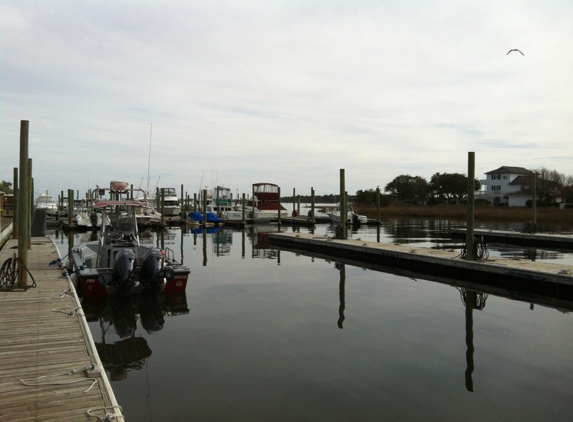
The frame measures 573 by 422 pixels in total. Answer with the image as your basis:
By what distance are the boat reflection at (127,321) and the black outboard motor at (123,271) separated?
0.56 meters

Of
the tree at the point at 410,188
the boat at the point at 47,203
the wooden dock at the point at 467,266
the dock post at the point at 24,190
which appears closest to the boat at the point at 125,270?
the dock post at the point at 24,190

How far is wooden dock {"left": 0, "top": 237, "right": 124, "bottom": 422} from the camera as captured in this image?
504 centimetres

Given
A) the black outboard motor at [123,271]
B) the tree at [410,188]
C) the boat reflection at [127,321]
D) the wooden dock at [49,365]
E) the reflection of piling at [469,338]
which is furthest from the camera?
the tree at [410,188]

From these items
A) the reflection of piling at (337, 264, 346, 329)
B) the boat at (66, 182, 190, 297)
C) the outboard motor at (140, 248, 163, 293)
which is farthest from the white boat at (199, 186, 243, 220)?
the outboard motor at (140, 248, 163, 293)

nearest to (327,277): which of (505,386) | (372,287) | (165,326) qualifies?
(372,287)

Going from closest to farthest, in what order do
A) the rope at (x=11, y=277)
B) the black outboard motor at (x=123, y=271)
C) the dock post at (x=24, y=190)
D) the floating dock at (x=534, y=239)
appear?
the dock post at (x=24, y=190) → the rope at (x=11, y=277) → the black outboard motor at (x=123, y=271) → the floating dock at (x=534, y=239)

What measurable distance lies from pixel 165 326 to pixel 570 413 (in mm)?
7603

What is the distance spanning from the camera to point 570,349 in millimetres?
8938

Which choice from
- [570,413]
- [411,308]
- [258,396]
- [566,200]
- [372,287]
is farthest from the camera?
[566,200]

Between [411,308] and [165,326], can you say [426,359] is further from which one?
[165,326]

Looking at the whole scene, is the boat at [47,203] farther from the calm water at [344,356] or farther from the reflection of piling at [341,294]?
the calm water at [344,356]

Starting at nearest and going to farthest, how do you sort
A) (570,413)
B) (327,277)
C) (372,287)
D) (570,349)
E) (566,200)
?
1. (570,413)
2. (570,349)
3. (372,287)
4. (327,277)
5. (566,200)

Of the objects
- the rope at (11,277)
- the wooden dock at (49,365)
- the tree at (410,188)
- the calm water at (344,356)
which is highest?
the tree at (410,188)

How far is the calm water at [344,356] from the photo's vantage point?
6488 mm
